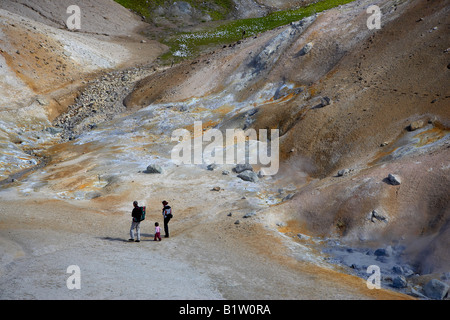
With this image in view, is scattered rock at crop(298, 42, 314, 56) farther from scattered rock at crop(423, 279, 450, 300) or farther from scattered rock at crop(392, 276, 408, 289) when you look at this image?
scattered rock at crop(423, 279, 450, 300)

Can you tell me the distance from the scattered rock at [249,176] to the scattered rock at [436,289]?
44.3 ft

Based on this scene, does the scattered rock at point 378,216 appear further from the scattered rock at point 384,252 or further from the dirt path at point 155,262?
the dirt path at point 155,262

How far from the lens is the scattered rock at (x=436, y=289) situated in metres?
14.1

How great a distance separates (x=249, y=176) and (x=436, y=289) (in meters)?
14.1

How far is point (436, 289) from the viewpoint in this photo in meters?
14.3

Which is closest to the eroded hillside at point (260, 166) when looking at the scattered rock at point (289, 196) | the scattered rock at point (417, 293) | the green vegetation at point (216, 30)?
the scattered rock at point (417, 293)

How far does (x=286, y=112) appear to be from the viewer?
3145 cm

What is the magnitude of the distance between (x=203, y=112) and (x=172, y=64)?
19.1m

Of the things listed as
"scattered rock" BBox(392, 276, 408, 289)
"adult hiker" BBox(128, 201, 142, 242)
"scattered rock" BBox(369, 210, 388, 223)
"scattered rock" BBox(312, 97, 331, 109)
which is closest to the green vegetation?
"scattered rock" BBox(312, 97, 331, 109)

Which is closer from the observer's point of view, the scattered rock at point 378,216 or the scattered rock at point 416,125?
the scattered rock at point 378,216

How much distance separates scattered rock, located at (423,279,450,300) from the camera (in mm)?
14133

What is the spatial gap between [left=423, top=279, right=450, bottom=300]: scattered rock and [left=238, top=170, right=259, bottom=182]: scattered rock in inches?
532
